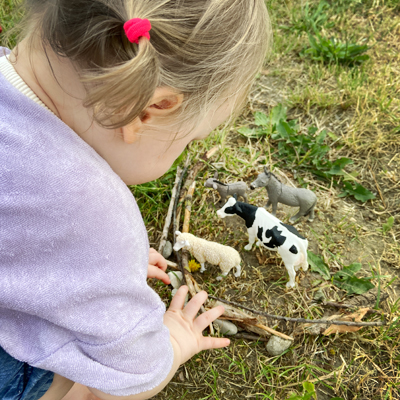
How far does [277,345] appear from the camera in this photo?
1926mm

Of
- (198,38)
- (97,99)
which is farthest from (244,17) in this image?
(97,99)

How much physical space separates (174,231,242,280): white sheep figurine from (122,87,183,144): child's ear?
0.96 metres

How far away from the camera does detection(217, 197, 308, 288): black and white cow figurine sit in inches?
75.0

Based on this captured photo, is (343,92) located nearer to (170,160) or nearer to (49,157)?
(170,160)

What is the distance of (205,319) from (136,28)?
1.34m

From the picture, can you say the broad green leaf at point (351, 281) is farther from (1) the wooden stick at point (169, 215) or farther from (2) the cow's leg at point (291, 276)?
(1) the wooden stick at point (169, 215)

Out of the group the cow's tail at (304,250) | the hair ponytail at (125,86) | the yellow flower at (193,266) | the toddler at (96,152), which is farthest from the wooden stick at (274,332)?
the hair ponytail at (125,86)

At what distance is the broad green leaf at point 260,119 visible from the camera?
2.85 metres

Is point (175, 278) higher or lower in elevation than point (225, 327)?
higher

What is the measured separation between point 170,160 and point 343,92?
7.09 ft

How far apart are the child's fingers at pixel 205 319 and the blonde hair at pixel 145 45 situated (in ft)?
3.45

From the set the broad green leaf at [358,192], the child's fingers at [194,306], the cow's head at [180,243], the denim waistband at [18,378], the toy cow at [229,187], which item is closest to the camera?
the denim waistband at [18,378]

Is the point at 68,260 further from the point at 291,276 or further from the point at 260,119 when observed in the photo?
the point at 260,119

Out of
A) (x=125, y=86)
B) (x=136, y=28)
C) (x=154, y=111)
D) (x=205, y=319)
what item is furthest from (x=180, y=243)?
(x=136, y=28)
